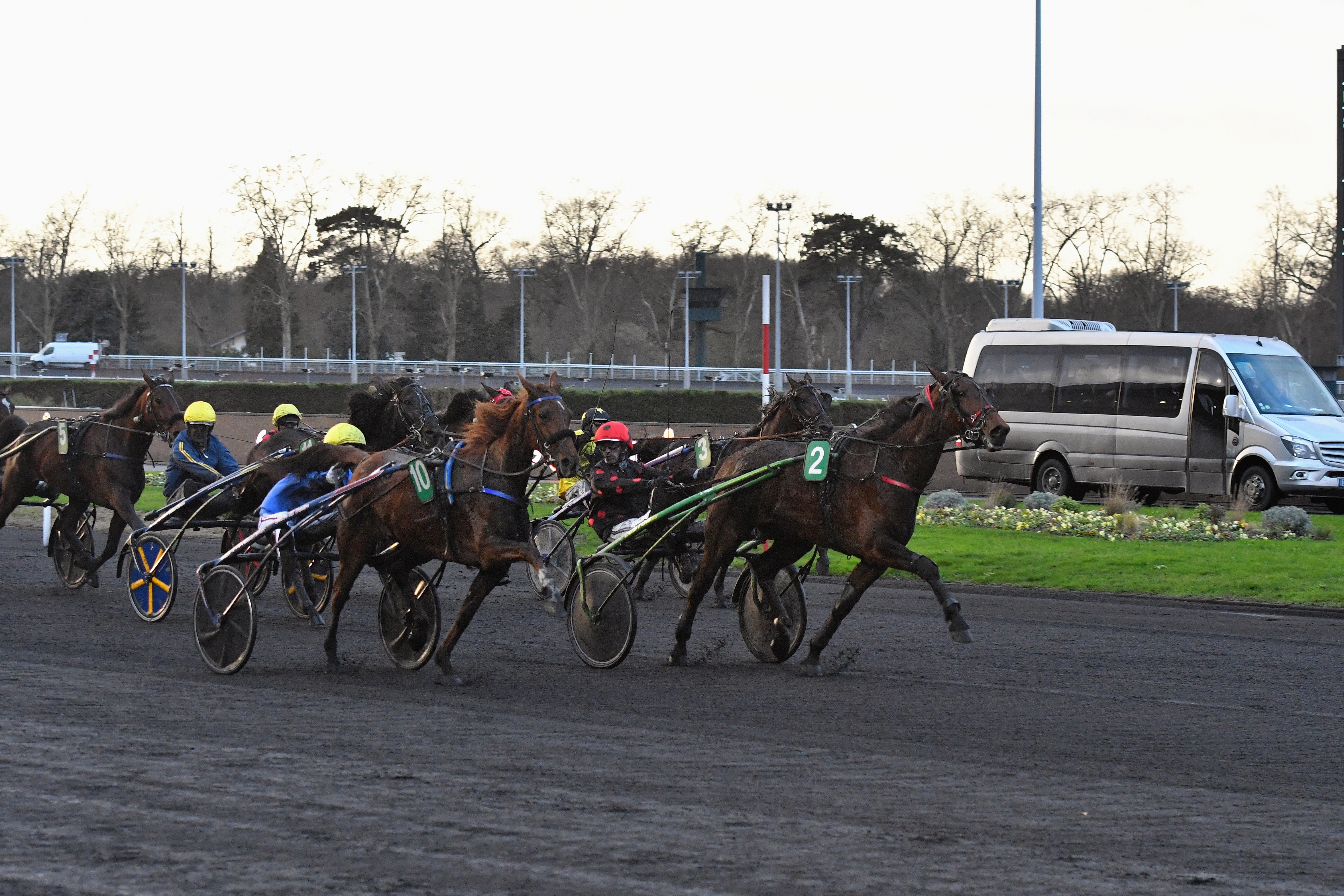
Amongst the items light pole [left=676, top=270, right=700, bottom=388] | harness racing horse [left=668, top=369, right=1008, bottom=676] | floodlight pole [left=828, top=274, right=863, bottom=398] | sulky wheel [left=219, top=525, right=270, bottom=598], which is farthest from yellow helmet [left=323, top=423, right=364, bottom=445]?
light pole [left=676, top=270, right=700, bottom=388]

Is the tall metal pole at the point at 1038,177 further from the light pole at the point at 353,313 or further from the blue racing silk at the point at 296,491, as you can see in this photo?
the light pole at the point at 353,313

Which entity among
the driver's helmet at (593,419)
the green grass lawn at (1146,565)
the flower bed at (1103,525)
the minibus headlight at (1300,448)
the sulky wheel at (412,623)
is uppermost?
the driver's helmet at (593,419)

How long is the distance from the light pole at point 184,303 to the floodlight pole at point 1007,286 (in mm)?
30223

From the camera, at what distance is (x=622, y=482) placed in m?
10.9

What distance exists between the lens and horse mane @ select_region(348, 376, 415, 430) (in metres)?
12.5

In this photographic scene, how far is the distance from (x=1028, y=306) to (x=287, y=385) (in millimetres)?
32419

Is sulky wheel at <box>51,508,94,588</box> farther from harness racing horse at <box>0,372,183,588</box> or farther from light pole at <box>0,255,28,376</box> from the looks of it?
light pole at <box>0,255,28,376</box>

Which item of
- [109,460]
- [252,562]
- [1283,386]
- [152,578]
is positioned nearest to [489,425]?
[252,562]

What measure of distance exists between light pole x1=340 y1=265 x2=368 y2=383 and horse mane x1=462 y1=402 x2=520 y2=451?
4327 centimetres

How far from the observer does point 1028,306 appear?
6253 centimetres

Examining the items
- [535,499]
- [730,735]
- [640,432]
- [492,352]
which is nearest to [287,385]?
[640,432]

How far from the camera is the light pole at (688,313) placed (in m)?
46.7

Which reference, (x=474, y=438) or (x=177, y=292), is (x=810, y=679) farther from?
(x=177, y=292)

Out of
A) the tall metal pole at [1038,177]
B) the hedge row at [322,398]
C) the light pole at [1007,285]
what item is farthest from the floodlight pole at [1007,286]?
the tall metal pole at [1038,177]
